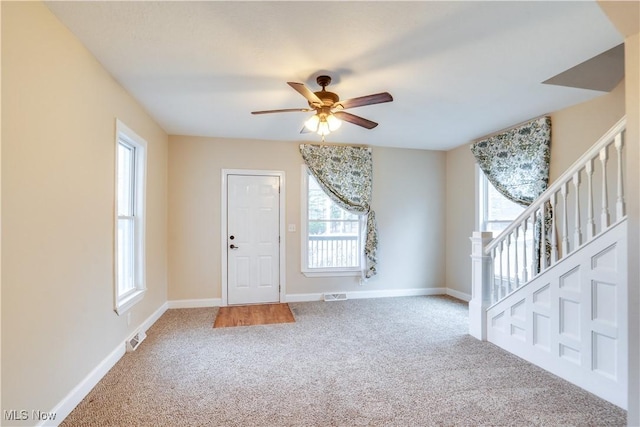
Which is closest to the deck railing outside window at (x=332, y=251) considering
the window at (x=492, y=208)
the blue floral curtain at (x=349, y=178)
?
the blue floral curtain at (x=349, y=178)

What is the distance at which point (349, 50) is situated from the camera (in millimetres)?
2090

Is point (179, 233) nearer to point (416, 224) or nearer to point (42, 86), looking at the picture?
point (42, 86)

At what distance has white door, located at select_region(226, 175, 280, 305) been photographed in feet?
14.5

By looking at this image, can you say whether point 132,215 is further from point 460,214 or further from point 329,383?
point 460,214

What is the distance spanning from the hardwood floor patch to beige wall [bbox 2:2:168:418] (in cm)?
131

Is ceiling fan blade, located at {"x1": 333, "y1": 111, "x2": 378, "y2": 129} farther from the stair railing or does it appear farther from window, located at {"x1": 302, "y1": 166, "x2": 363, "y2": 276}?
window, located at {"x1": 302, "y1": 166, "x2": 363, "y2": 276}

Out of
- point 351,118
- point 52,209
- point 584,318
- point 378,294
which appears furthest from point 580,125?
point 52,209

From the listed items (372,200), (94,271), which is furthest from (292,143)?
(94,271)

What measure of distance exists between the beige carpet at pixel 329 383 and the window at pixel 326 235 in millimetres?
1334

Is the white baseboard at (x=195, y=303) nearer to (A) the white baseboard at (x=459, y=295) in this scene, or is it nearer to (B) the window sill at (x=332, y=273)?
(B) the window sill at (x=332, y=273)

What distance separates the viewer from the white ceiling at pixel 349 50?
1719 mm
